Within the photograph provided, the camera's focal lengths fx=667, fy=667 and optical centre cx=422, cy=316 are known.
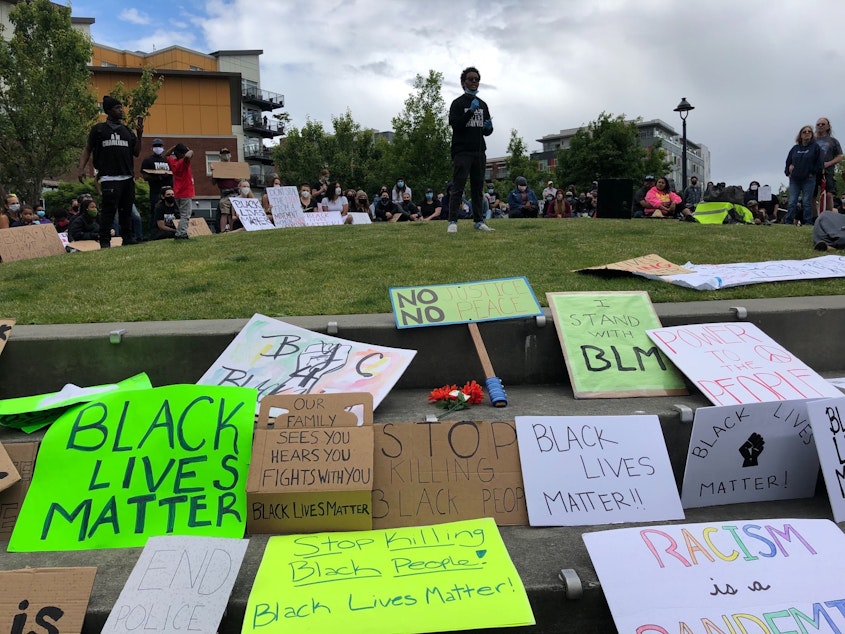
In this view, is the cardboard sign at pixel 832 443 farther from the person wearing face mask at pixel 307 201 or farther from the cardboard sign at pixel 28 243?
the person wearing face mask at pixel 307 201

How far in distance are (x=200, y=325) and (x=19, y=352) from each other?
3.23 feet

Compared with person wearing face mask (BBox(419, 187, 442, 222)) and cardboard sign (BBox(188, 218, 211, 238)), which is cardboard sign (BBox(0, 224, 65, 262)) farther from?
person wearing face mask (BBox(419, 187, 442, 222))

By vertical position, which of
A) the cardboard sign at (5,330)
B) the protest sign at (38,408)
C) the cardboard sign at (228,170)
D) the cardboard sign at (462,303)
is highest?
the cardboard sign at (228,170)

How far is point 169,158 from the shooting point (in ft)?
36.7

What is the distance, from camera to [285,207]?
15031 mm

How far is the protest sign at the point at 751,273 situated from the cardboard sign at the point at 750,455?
75.4 inches

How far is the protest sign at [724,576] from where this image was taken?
2.07m

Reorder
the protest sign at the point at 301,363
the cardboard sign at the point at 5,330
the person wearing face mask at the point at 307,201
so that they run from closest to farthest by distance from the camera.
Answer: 1. the protest sign at the point at 301,363
2. the cardboard sign at the point at 5,330
3. the person wearing face mask at the point at 307,201

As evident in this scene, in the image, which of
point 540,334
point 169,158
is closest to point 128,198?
point 169,158

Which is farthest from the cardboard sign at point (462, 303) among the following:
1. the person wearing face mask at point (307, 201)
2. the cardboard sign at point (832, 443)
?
the person wearing face mask at point (307, 201)

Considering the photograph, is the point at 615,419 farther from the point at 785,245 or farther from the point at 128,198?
the point at 128,198

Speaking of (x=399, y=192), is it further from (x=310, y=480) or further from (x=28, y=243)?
(x=310, y=480)

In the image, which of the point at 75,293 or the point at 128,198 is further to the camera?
the point at 128,198

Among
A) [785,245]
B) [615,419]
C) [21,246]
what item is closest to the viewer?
[615,419]
